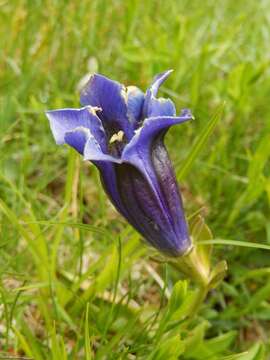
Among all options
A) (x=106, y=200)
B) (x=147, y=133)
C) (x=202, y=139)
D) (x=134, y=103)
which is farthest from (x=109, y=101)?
(x=106, y=200)

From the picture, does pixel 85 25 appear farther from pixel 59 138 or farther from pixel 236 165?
pixel 59 138

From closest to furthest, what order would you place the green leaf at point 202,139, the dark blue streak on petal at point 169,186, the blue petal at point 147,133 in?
the blue petal at point 147,133 < the dark blue streak on petal at point 169,186 < the green leaf at point 202,139

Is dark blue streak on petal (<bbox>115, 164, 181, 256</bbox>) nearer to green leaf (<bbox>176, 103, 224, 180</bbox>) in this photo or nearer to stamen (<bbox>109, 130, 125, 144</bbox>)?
stamen (<bbox>109, 130, 125, 144</bbox>)

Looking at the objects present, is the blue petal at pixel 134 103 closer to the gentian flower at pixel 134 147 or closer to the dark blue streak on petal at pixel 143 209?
the gentian flower at pixel 134 147

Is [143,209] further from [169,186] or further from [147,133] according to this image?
[147,133]

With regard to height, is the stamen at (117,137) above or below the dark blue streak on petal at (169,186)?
above

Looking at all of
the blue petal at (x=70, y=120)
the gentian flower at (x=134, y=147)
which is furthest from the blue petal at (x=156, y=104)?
the blue petal at (x=70, y=120)

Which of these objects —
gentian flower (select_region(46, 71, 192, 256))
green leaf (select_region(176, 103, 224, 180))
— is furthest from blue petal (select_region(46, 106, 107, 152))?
green leaf (select_region(176, 103, 224, 180))

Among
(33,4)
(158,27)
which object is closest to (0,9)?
(33,4)

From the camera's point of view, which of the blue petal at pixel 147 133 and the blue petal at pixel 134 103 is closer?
the blue petal at pixel 147 133
